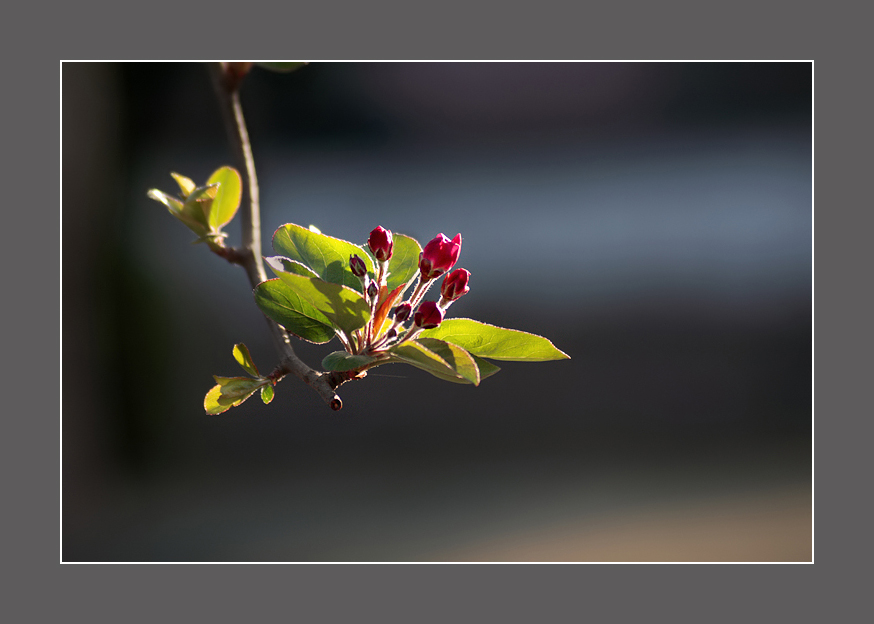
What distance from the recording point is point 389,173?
9.96 feet

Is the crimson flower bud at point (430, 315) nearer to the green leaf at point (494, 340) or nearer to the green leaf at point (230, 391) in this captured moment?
the green leaf at point (494, 340)

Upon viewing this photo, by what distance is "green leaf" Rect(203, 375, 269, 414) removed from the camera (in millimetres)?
436

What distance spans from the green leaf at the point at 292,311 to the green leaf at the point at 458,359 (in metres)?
0.10

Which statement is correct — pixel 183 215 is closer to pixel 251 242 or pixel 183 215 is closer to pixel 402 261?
pixel 251 242

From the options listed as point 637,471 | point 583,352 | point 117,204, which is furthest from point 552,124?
point 117,204

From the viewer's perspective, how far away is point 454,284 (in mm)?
423

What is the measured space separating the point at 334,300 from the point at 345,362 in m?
0.04

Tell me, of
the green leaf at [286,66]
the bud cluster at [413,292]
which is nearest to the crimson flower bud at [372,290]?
the bud cluster at [413,292]

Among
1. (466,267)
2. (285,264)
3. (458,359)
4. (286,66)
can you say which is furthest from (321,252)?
(466,267)

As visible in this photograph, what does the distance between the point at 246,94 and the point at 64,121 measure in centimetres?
79

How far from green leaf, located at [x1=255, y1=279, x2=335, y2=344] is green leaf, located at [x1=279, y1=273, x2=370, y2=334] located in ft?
0.06

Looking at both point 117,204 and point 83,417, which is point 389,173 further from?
point 83,417

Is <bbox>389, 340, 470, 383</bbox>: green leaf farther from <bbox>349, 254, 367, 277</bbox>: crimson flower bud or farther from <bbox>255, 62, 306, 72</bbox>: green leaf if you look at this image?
<bbox>255, 62, 306, 72</bbox>: green leaf

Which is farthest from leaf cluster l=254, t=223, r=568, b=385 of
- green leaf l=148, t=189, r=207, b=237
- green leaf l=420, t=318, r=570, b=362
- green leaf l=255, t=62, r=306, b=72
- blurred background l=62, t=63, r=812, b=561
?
blurred background l=62, t=63, r=812, b=561
